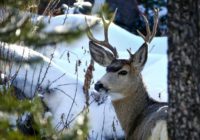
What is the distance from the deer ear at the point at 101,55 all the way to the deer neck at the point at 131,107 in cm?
46

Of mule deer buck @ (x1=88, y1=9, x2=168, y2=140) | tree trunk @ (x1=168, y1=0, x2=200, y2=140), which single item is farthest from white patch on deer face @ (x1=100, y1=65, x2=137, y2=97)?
tree trunk @ (x1=168, y1=0, x2=200, y2=140)

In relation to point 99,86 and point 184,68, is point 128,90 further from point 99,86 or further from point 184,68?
point 184,68

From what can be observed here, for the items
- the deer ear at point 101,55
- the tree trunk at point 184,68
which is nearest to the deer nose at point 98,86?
the deer ear at point 101,55

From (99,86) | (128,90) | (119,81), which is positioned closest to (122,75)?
(119,81)

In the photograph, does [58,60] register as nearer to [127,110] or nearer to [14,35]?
[127,110]

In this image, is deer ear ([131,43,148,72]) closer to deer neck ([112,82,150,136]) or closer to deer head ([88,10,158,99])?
deer head ([88,10,158,99])

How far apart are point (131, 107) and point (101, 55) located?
667 mm

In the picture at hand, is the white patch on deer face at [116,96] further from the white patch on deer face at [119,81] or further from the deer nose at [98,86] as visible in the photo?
the deer nose at [98,86]

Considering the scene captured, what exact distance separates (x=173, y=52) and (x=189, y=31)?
0.51ft

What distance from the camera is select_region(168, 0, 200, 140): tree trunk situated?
4.04m

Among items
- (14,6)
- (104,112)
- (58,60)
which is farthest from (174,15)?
(58,60)

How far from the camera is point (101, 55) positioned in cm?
766

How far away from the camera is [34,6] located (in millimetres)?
7262

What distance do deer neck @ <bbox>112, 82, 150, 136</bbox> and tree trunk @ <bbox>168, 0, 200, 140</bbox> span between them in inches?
124
